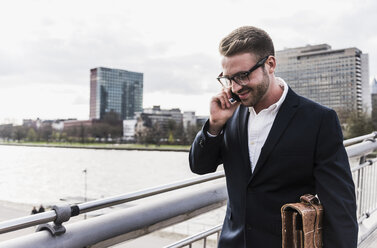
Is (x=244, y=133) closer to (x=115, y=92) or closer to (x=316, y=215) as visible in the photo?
(x=316, y=215)

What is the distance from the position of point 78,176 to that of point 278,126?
7131 centimetres

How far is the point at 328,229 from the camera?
1348mm

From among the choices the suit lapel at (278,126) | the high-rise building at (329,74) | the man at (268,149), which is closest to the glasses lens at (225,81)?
the man at (268,149)

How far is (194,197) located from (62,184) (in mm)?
64735

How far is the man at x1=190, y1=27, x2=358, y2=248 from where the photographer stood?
53.3 inches

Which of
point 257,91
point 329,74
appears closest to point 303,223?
point 257,91

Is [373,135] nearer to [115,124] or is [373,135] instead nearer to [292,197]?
[292,197]

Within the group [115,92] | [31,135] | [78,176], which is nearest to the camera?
[78,176]

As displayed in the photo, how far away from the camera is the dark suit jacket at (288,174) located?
1345 mm

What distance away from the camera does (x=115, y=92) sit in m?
153

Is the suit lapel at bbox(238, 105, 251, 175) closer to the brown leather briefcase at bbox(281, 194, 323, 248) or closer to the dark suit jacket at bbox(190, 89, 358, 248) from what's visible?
the dark suit jacket at bbox(190, 89, 358, 248)

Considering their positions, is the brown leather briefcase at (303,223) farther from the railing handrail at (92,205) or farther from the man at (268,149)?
the railing handrail at (92,205)

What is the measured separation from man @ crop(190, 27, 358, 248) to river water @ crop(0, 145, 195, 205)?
117 ft

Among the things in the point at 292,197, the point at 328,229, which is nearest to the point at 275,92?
the point at 292,197
